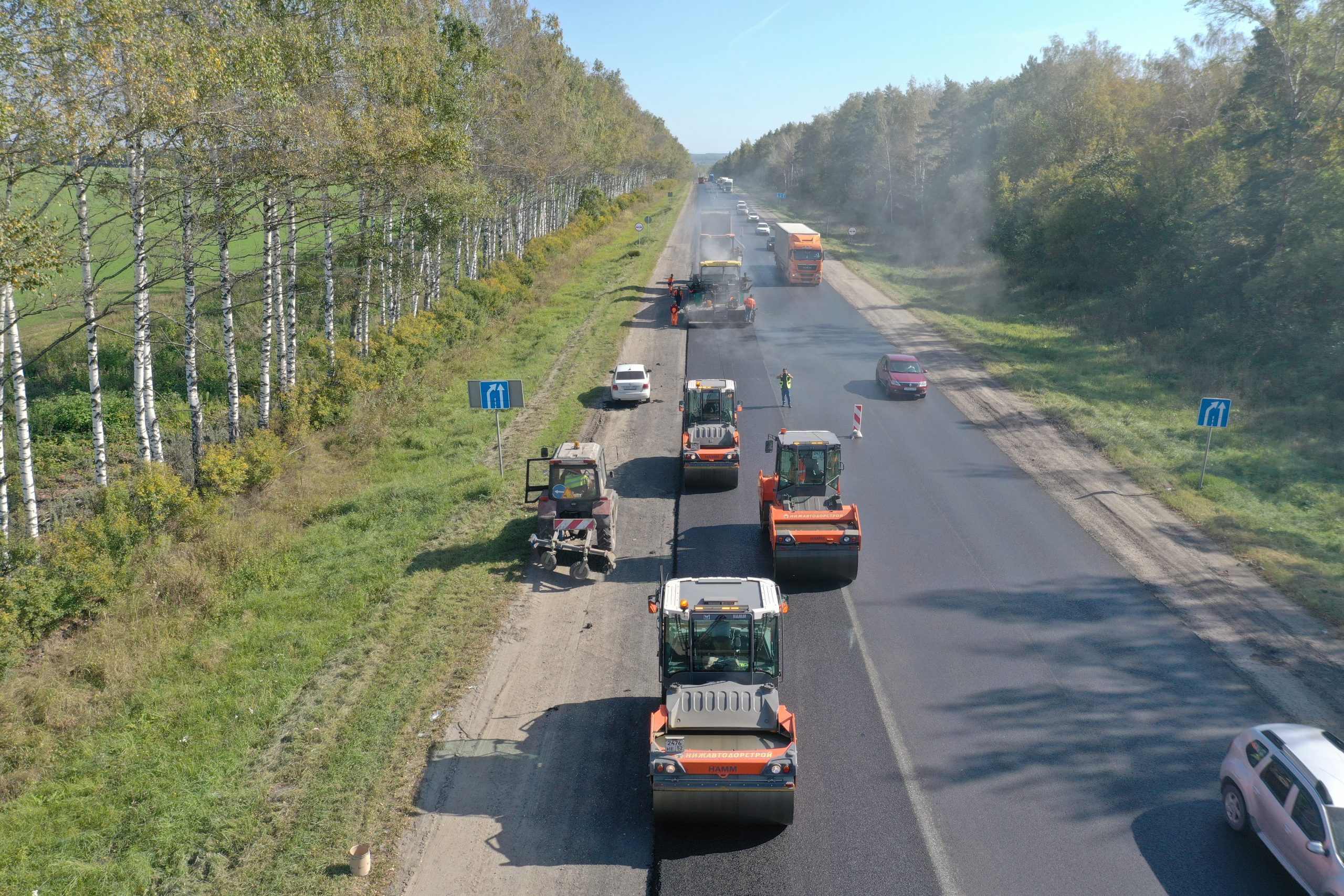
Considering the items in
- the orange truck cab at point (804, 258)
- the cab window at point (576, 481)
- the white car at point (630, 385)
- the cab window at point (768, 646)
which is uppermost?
the orange truck cab at point (804, 258)

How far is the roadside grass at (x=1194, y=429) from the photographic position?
18516 mm

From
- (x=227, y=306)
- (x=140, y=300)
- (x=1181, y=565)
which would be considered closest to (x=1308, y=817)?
(x=1181, y=565)

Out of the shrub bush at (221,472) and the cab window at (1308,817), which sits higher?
the shrub bush at (221,472)

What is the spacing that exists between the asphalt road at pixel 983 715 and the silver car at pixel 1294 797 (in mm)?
420

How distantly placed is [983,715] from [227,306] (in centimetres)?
1921

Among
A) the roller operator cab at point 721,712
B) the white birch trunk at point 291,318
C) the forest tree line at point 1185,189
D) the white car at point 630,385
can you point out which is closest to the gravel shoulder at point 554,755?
the roller operator cab at point 721,712

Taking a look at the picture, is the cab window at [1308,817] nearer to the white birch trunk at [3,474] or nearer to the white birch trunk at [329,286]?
the white birch trunk at [3,474]

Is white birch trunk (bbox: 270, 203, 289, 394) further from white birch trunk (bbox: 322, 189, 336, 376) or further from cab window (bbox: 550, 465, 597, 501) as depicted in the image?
cab window (bbox: 550, 465, 597, 501)

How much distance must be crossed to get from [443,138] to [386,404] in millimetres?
8738

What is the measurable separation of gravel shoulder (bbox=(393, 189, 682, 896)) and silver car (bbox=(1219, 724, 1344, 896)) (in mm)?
6941

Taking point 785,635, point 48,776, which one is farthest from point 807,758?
point 48,776

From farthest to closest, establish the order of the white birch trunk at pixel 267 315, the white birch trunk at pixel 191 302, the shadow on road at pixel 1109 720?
the white birch trunk at pixel 267 315 → the white birch trunk at pixel 191 302 → the shadow on road at pixel 1109 720

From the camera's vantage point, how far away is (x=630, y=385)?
27.9 metres

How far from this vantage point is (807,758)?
11.3 metres
